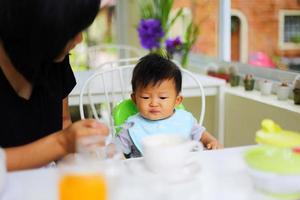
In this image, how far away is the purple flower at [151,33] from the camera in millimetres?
2807

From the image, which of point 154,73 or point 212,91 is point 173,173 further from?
point 212,91

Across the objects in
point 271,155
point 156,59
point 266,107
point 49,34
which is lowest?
point 266,107

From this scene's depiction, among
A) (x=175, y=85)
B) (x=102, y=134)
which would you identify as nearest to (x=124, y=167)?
(x=102, y=134)

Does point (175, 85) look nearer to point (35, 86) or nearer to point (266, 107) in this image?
point (35, 86)

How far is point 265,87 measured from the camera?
2193 mm

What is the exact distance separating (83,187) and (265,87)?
163cm

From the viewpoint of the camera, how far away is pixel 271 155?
2.70 ft

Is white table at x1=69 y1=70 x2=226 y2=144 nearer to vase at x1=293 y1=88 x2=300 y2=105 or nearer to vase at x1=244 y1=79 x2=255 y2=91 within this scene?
vase at x1=244 y1=79 x2=255 y2=91

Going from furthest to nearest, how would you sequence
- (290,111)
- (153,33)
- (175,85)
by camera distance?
(153,33) < (290,111) < (175,85)

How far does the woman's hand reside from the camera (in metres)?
0.91

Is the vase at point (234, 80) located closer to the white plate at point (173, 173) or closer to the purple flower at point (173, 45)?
the purple flower at point (173, 45)

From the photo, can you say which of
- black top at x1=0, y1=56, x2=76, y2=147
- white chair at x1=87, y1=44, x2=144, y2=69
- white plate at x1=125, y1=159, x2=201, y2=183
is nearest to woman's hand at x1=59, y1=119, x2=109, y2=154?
white plate at x1=125, y1=159, x2=201, y2=183

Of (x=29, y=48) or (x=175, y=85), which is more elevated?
(x=29, y=48)

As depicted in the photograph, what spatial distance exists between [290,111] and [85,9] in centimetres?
128
